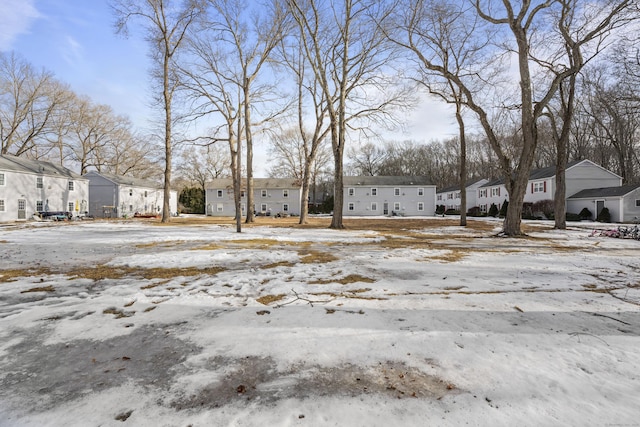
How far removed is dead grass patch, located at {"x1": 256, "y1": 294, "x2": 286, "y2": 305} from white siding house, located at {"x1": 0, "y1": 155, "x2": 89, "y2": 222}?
112ft

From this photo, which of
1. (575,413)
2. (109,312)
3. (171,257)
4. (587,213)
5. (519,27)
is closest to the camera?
(575,413)

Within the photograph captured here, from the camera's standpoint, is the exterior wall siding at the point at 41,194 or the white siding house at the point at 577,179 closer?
the exterior wall siding at the point at 41,194

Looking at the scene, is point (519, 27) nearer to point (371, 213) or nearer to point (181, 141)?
point (181, 141)

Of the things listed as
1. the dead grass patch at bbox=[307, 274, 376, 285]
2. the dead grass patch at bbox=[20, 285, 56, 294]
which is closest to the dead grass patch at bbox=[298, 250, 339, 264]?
the dead grass patch at bbox=[307, 274, 376, 285]

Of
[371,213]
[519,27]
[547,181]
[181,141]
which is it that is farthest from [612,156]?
[181,141]

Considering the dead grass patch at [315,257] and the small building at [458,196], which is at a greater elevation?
the small building at [458,196]

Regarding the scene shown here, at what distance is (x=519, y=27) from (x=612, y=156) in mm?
37952

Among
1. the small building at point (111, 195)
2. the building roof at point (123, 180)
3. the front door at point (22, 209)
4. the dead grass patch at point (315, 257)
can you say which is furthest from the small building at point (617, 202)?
the front door at point (22, 209)

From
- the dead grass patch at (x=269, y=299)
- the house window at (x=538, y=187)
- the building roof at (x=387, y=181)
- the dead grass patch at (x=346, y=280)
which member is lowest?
the dead grass patch at (x=269, y=299)

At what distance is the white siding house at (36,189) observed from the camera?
2727cm

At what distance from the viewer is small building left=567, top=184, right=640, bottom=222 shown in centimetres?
2681

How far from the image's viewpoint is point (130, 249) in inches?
357

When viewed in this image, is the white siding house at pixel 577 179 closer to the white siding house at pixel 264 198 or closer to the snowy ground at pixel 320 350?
the white siding house at pixel 264 198

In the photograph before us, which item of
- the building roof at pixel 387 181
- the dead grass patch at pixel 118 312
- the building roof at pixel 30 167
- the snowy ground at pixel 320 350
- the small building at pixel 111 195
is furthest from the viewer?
the building roof at pixel 387 181
